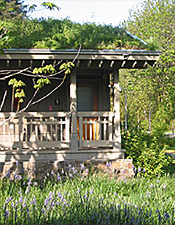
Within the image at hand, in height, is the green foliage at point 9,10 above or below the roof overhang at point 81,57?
above

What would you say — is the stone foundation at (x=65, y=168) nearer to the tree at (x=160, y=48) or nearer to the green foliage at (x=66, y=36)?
the green foliage at (x=66, y=36)

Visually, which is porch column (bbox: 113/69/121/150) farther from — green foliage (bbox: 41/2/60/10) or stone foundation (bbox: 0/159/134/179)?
green foliage (bbox: 41/2/60/10)

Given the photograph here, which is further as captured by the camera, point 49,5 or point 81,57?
point 81,57

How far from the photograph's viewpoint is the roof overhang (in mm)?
8836

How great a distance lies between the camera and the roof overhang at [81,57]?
29.0 feet

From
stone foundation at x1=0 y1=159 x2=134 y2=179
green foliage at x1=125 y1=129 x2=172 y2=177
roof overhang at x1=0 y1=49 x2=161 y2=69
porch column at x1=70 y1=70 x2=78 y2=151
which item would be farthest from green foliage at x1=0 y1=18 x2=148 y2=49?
stone foundation at x1=0 y1=159 x2=134 y2=179

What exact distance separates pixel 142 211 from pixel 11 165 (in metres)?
4.63

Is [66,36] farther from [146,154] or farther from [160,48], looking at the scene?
[160,48]

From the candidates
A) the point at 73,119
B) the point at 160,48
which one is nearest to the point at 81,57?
the point at 73,119

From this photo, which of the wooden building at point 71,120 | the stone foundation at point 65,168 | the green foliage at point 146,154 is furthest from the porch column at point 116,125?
the green foliage at point 146,154

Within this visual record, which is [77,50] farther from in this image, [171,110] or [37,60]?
[171,110]

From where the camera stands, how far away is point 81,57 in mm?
9031

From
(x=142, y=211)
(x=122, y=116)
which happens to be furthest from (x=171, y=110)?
(x=142, y=211)

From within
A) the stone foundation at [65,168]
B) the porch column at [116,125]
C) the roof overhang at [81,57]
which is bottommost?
the stone foundation at [65,168]
